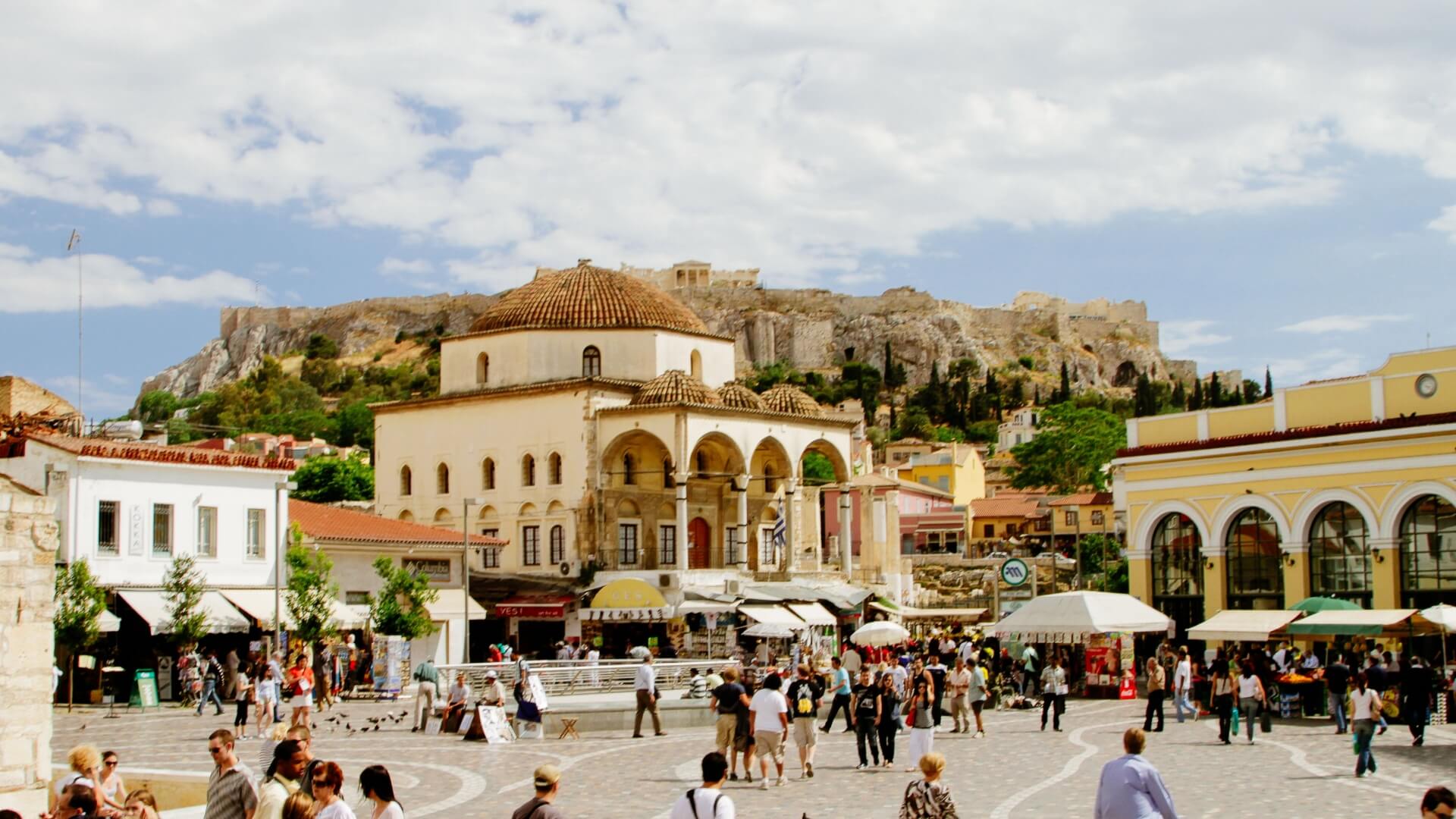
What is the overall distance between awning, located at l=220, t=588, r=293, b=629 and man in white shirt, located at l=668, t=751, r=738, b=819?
86.6ft

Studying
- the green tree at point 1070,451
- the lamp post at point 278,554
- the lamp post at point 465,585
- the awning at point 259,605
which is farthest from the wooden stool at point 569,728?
the green tree at point 1070,451

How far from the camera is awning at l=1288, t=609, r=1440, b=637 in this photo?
27641 millimetres

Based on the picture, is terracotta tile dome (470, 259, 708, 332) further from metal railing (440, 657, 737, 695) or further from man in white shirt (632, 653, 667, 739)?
man in white shirt (632, 653, 667, 739)

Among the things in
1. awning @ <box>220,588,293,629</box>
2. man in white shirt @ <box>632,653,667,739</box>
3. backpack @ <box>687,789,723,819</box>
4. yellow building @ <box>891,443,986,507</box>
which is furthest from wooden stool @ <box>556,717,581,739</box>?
yellow building @ <box>891,443,986,507</box>

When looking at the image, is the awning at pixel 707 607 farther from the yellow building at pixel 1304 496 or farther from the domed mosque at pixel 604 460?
the yellow building at pixel 1304 496

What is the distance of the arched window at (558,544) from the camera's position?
162 ft

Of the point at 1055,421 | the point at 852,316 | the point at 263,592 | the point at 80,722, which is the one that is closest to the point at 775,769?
the point at 80,722

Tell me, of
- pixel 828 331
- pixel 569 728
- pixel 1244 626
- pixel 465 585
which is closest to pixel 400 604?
pixel 465 585

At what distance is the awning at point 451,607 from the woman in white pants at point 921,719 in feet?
76.1

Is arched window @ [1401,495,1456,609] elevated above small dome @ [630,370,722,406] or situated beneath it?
situated beneath

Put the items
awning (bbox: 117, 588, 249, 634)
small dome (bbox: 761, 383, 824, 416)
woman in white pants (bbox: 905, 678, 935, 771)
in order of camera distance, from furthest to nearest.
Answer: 1. small dome (bbox: 761, 383, 824, 416)
2. awning (bbox: 117, 588, 249, 634)
3. woman in white pants (bbox: 905, 678, 935, 771)

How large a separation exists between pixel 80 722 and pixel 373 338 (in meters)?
141

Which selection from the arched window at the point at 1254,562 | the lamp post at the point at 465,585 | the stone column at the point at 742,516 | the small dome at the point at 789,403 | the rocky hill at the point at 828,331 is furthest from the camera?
the rocky hill at the point at 828,331

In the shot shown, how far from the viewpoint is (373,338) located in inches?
6565
